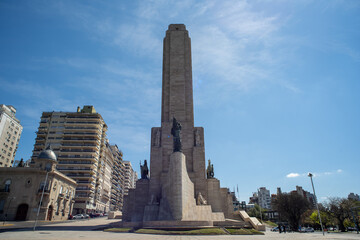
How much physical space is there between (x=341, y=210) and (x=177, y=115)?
113 ft

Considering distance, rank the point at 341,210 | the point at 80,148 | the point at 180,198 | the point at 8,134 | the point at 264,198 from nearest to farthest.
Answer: the point at 180,198 → the point at 341,210 → the point at 80,148 → the point at 8,134 → the point at 264,198

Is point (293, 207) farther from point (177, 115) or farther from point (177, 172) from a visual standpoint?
point (177, 172)

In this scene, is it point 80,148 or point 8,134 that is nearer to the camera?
point 80,148

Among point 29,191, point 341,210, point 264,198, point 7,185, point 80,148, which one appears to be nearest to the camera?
point 29,191

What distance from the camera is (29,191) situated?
3803 cm

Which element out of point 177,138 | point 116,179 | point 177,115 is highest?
point 177,115

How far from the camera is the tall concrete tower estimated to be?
34.0 m

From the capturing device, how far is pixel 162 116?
39.1 metres

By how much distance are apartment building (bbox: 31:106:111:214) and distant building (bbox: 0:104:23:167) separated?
10.6 m

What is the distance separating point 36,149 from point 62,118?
1040 cm

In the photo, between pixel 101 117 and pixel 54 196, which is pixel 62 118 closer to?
pixel 101 117

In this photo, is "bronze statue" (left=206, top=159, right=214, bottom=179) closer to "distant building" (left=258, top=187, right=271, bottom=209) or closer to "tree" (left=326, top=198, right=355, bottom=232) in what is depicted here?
"tree" (left=326, top=198, right=355, bottom=232)

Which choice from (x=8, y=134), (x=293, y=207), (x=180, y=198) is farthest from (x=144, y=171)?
(x=8, y=134)

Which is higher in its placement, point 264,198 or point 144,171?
point 264,198
